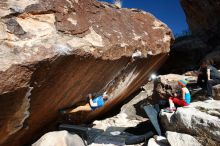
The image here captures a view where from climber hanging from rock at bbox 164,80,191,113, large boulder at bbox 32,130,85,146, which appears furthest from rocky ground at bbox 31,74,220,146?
large boulder at bbox 32,130,85,146

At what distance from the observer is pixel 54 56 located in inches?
170

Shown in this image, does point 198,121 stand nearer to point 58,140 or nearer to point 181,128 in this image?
point 181,128

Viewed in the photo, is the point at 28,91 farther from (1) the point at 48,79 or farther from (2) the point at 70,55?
(2) the point at 70,55

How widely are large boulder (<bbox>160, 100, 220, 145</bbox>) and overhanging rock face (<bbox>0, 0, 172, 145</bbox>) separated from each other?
5.24ft

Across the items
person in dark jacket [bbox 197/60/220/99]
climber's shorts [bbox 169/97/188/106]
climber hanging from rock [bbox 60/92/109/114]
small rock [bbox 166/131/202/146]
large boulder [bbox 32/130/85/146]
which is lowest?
large boulder [bbox 32/130/85/146]

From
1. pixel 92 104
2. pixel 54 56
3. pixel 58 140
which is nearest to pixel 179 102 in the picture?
pixel 92 104

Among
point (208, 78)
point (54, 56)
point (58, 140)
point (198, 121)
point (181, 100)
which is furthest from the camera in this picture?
point (208, 78)

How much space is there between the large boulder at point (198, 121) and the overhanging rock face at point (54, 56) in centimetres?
160

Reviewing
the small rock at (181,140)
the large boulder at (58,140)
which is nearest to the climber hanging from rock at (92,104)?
the large boulder at (58,140)

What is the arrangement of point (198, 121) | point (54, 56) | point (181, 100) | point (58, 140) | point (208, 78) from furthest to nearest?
point (208, 78) → point (181, 100) → point (58, 140) → point (198, 121) → point (54, 56)

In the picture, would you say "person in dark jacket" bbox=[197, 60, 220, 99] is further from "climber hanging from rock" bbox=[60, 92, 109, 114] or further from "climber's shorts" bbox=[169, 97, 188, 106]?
"climber hanging from rock" bbox=[60, 92, 109, 114]

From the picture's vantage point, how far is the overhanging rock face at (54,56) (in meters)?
4.09

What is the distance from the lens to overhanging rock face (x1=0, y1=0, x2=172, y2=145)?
409 centimetres

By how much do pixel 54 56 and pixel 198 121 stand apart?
104 inches
